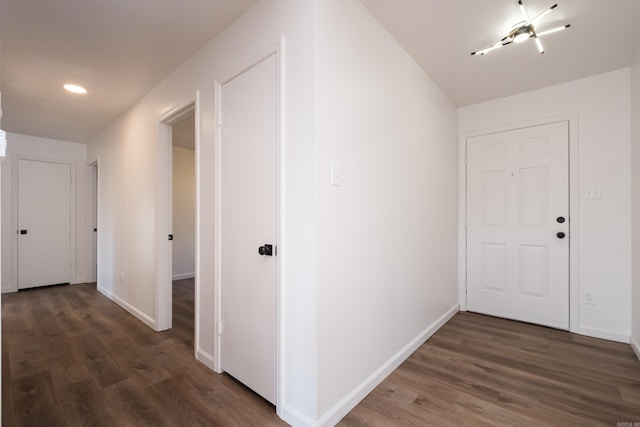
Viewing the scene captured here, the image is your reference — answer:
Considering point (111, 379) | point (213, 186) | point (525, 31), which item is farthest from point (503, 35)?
point (111, 379)

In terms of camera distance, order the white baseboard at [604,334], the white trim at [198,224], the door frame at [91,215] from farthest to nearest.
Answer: the door frame at [91,215], the white baseboard at [604,334], the white trim at [198,224]

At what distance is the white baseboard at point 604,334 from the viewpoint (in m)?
2.73

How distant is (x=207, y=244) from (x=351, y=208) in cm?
115

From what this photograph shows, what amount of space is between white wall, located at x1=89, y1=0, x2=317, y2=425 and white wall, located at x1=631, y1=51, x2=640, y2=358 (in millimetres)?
2677

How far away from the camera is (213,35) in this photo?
229cm

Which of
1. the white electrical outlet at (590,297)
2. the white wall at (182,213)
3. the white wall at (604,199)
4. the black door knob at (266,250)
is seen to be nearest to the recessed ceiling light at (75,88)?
the white wall at (182,213)

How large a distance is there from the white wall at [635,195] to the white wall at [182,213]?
18.4 ft

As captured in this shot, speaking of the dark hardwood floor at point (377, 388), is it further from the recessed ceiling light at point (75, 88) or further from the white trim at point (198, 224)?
the recessed ceiling light at point (75, 88)

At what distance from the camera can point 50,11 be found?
2.03 m

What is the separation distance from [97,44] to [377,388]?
315 cm

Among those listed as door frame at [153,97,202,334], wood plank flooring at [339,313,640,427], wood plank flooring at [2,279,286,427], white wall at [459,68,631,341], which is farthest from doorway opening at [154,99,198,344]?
white wall at [459,68,631,341]

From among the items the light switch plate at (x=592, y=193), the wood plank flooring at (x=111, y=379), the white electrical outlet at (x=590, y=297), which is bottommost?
the wood plank flooring at (x=111, y=379)

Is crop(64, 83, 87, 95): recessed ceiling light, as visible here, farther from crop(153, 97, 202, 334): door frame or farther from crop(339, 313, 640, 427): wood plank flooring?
crop(339, 313, 640, 427): wood plank flooring

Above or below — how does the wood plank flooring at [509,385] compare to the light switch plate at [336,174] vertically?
below
